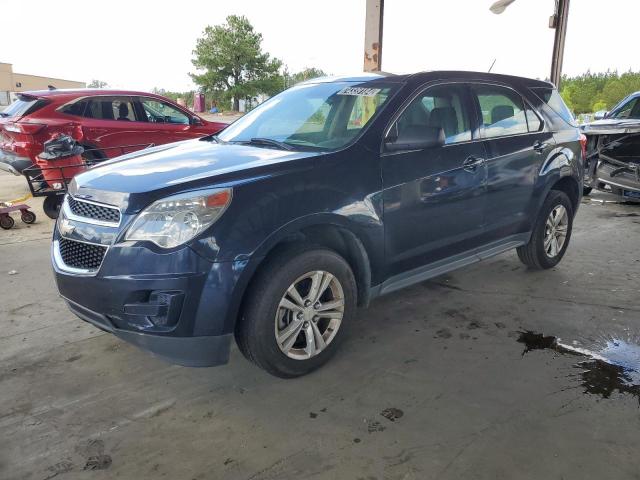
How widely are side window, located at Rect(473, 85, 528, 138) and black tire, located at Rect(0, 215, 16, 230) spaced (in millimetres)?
5761

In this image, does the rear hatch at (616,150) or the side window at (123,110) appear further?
the side window at (123,110)

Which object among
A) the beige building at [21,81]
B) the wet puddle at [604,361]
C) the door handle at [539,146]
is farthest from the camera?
the beige building at [21,81]

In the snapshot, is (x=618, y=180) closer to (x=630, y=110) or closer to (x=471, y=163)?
(x=630, y=110)

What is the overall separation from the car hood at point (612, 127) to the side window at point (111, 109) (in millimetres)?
7690

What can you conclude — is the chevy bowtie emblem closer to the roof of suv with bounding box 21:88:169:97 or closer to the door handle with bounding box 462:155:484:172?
the door handle with bounding box 462:155:484:172

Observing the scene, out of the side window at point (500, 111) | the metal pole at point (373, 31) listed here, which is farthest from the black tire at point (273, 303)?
the metal pole at point (373, 31)

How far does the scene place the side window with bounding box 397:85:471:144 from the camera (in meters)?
3.44

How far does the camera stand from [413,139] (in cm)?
322

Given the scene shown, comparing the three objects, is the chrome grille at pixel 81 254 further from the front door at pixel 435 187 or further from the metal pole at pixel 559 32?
the metal pole at pixel 559 32

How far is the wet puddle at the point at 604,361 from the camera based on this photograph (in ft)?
9.53

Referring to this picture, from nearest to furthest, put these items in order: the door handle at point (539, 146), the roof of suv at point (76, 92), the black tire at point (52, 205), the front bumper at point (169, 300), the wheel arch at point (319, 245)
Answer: the front bumper at point (169, 300), the wheel arch at point (319, 245), the door handle at point (539, 146), the black tire at point (52, 205), the roof of suv at point (76, 92)

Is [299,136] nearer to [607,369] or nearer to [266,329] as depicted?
[266,329]

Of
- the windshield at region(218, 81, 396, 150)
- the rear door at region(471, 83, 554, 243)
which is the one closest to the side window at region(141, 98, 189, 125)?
the windshield at region(218, 81, 396, 150)

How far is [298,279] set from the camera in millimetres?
2787
